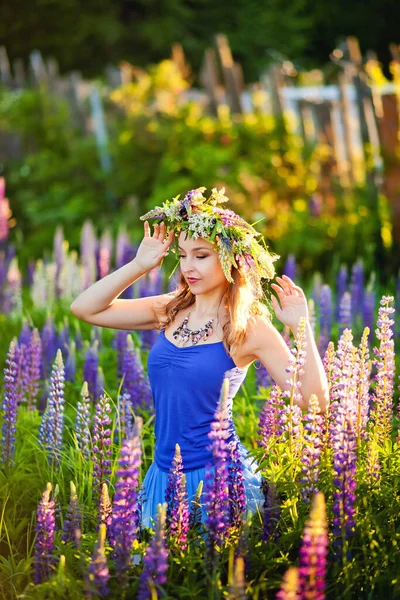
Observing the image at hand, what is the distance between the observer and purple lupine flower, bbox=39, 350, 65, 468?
3500mm

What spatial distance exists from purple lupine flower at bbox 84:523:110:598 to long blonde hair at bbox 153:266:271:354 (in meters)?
0.99

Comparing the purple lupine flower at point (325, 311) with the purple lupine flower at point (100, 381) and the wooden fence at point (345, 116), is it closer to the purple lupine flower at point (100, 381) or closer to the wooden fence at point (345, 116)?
the purple lupine flower at point (100, 381)

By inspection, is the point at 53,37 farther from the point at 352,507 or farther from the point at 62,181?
the point at 352,507

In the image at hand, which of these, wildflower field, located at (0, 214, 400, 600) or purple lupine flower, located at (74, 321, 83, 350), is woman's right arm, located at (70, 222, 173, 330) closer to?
wildflower field, located at (0, 214, 400, 600)

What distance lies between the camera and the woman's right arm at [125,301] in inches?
138

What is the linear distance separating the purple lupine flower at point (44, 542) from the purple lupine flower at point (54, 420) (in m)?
0.79

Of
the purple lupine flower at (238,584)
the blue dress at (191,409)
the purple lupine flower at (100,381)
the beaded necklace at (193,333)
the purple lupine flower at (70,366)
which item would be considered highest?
the purple lupine flower at (70,366)

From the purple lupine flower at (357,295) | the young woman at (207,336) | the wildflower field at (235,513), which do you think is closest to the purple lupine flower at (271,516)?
the wildflower field at (235,513)

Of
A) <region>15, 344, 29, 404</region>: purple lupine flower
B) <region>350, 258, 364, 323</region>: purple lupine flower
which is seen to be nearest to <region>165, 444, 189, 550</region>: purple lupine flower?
<region>15, 344, 29, 404</region>: purple lupine flower

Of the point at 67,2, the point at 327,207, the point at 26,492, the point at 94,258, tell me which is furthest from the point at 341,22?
the point at 26,492

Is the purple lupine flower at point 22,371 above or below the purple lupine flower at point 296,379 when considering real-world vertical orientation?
above

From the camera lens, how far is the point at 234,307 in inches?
131

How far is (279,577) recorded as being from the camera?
285cm

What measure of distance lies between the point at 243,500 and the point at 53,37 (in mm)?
20604
